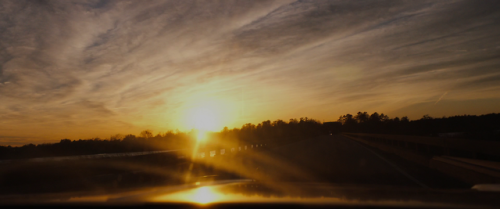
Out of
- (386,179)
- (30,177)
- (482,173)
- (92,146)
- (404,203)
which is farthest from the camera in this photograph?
(92,146)

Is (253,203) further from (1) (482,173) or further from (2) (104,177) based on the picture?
(2) (104,177)

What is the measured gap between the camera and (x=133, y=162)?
54.2ft

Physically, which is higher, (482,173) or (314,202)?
(314,202)

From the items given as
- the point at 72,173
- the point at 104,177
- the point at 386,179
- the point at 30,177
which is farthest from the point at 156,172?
the point at 386,179

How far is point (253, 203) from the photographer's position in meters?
3.66

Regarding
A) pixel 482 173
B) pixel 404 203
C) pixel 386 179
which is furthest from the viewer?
pixel 386 179

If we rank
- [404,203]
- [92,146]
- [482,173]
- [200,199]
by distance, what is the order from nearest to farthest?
[404,203] → [200,199] → [482,173] → [92,146]

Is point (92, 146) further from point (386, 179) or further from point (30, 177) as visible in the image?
point (386, 179)

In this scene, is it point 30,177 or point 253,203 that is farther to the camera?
point 30,177

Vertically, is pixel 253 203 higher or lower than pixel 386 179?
higher

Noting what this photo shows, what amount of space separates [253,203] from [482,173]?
8276 millimetres

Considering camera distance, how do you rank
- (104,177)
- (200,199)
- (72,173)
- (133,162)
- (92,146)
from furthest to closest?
(92,146)
(133,162)
(72,173)
(104,177)
(200,199)

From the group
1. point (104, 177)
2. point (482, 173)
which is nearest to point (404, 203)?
point (482, 173)

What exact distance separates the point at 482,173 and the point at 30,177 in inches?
575
